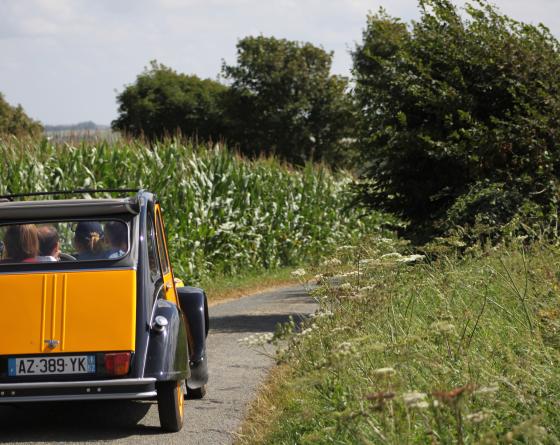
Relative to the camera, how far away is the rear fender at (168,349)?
25.1 ft

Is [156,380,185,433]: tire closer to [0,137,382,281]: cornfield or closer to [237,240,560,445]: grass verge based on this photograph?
[237,240,560,445]: grass verge

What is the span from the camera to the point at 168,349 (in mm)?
7797

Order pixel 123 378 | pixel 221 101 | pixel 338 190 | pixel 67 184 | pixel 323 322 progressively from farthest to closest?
1. pixel 221 101
2. pixel 338 190
3. pixel 67 184
4. pixel 323 322
5. pixel 123 378

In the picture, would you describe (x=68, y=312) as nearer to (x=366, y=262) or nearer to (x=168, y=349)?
(x=168, y=349)

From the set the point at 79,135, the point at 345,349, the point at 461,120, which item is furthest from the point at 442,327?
the point at 79,135

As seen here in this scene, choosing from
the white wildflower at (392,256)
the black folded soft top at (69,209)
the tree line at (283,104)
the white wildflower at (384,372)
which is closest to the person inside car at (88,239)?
the black folded soft top at (69,209)

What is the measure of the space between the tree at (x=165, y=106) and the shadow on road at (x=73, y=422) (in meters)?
69.9

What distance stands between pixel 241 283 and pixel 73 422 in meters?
13.7

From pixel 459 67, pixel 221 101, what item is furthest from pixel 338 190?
pixel 221 101

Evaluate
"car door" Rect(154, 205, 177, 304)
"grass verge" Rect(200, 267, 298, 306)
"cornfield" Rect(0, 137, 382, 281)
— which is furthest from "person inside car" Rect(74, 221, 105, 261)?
"grass verge" Rect(200, 267, 298, 306)

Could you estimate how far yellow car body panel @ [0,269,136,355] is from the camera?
25.0 feet

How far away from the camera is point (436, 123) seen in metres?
14.9

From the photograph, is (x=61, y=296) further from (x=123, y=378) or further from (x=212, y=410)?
(x=212, y=410)

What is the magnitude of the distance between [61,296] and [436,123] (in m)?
8.28
